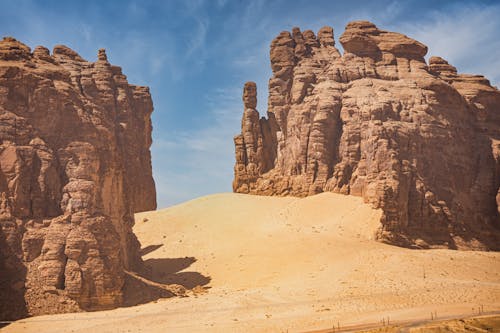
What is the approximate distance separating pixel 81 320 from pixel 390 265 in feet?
40.0

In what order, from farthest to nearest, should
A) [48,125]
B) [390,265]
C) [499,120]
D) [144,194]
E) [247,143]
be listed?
[144,194] → [247,143] → [499,120] → [390,265] → [48,125]

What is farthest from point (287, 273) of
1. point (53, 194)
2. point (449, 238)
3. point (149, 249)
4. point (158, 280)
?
point (149, 249)

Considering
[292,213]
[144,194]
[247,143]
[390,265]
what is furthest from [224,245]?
[144,194]

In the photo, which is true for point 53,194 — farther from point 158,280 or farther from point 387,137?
point 387,137

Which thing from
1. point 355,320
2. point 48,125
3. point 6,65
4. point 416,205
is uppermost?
point 6,65

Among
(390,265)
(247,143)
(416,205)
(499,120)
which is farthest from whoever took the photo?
(247,143)

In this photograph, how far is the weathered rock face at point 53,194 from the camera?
15.6 metres

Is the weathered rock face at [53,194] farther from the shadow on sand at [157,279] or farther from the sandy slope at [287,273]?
the sandy slope at [287,273]

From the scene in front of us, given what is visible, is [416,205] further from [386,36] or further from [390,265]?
[386,36]

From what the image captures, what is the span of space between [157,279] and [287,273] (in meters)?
5.42

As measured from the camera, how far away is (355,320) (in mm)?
14695

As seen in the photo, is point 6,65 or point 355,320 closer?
point 355,320

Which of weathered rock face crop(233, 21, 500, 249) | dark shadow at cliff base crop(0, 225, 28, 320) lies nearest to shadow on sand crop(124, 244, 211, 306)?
dark shadow at cliff base crop(0, 225, 28, 320)

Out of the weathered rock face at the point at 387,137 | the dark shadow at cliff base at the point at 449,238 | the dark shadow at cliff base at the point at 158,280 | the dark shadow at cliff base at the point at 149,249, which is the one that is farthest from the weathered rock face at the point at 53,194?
→ the weathered rock face at the point at 387,137
